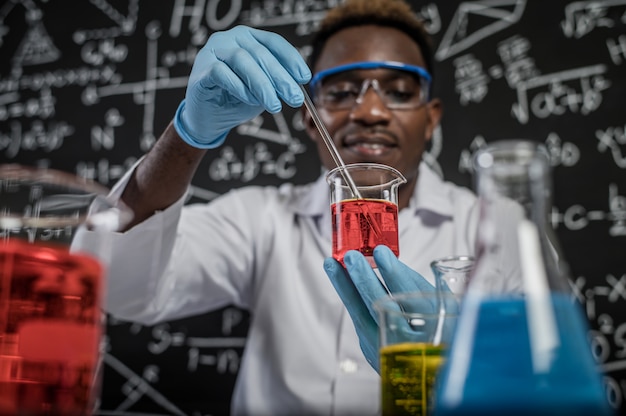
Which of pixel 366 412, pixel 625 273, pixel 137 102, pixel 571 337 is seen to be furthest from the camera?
pixel 137 102

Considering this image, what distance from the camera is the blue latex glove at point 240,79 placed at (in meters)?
1.14

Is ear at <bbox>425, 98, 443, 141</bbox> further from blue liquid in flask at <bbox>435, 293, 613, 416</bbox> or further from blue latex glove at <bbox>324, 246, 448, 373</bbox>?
blue liquid in flask at <bbox>435, 293, 613, 416</bbox>

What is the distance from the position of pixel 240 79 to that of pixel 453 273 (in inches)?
24.1

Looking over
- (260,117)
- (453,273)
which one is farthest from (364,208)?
(260,117)

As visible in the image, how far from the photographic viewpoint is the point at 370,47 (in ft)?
5.73

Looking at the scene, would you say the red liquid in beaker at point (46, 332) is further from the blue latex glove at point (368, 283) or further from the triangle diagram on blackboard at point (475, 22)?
the triangle diagram on blackboard at point (475, 22)

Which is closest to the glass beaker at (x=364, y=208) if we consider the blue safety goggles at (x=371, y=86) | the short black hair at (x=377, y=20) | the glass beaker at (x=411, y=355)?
the glass beaker at (x=411, y=355)

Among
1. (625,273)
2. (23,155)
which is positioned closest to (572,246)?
(625,273)

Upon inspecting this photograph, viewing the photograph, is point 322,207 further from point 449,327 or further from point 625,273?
point 449,327

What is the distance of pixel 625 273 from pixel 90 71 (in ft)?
6.41

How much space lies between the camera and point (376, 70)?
1680 mm

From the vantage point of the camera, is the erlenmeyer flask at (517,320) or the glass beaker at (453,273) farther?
the glass beaker at (453,273)

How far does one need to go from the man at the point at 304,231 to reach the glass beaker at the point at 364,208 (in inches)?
16.5

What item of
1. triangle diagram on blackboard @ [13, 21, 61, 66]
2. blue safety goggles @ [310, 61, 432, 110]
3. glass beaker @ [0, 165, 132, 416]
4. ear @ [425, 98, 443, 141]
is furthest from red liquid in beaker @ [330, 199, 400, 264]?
triangle diagram on blackboard @ [13, 21, 61, 66]
